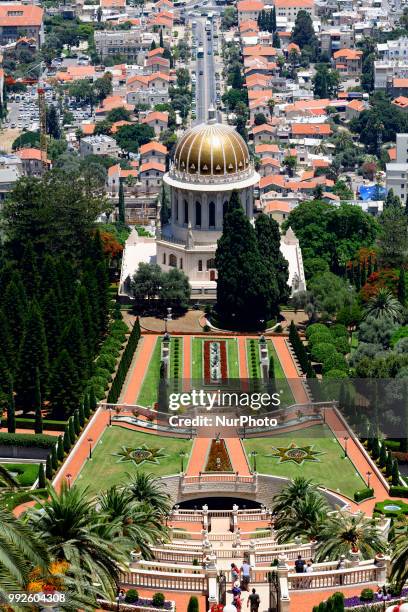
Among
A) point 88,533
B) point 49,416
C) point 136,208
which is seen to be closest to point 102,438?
point 49,416

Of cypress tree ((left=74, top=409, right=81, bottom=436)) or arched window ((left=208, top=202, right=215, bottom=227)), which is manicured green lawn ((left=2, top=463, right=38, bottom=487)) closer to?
cypress tree ((left=74, top=409, right=81, bottom=436))

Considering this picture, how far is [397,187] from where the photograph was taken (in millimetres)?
198875

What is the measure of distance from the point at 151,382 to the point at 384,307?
1833cm

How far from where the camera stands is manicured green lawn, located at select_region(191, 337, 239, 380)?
134m

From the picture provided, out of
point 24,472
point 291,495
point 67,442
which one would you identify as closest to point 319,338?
point 67,442

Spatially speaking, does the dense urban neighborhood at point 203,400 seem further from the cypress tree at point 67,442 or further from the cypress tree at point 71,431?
the cypress tree at point 67,442

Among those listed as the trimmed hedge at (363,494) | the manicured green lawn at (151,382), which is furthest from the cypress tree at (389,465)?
the manicured green lawn at (151,382)

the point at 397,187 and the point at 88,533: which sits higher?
the point at 88,533

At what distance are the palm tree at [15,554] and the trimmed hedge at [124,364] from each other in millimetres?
57748

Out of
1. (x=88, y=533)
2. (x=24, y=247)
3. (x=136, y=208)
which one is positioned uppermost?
(x=88, y=533)

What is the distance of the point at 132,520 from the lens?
300 feet

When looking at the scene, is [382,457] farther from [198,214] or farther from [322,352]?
[198,214]

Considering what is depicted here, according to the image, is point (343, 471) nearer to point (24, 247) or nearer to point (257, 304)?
point (257, 304)

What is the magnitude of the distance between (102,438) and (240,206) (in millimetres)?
31034
